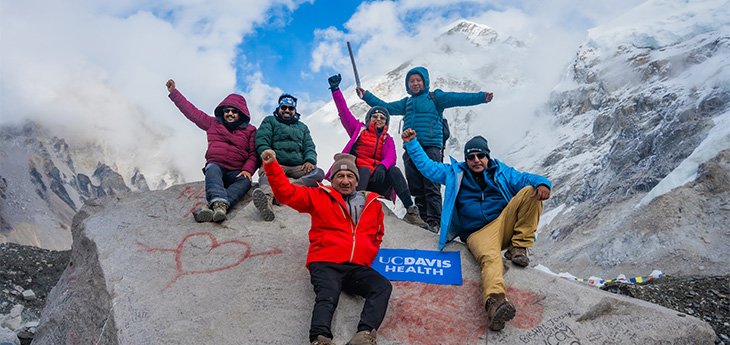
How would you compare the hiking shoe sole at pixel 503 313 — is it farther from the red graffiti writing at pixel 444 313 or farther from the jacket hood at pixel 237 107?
the jacket hood at pixel 237 107

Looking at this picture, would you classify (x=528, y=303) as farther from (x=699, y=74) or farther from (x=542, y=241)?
(x=699, y=74)

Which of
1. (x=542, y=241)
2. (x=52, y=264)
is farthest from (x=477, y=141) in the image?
(x=542, y=241)

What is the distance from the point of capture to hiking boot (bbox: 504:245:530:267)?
4793 millimetres

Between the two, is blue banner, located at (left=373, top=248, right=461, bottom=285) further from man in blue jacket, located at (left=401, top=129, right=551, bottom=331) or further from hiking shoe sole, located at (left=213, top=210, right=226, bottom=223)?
hiking shoe sole, located at (left=213, top=210, right=226, bottom=223)

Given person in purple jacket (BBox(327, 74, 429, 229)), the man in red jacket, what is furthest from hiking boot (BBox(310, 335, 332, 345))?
person in purple jacket (BBox(327, 74, 429, 229))

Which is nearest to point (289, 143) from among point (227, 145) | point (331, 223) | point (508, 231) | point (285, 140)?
point (285, 140)

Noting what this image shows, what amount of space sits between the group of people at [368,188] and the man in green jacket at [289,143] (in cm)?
2

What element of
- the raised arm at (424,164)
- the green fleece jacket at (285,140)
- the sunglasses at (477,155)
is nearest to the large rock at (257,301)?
the raised arm at (424,164)

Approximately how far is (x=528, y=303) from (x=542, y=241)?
36882 mm

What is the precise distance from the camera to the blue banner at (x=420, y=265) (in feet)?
16.1

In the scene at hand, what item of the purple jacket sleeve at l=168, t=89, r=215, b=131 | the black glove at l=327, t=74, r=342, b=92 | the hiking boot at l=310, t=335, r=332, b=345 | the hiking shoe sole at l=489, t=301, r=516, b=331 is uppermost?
the purple jacket sleeve at l=168, t=89, r=215, b=131

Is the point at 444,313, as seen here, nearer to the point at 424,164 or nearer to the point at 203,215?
the point at 424,164

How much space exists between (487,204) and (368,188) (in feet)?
8.85

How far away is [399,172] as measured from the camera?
7.56 meters
